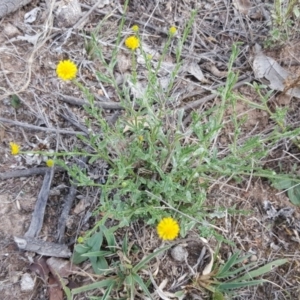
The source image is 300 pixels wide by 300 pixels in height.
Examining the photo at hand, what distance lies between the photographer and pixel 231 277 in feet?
5.89

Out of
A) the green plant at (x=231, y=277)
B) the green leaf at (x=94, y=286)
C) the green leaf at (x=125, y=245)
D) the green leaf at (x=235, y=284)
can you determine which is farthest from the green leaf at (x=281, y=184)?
the green leaf at (x=94, y=286)

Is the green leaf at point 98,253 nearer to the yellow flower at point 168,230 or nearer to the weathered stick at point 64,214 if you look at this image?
the weathered stick at point 64,214

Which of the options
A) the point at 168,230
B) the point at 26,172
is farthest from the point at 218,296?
the point at 26,172

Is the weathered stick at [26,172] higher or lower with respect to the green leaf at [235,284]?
higher

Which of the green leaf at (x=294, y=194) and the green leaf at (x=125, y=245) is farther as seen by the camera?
the green leaf at (x=294, y=194)

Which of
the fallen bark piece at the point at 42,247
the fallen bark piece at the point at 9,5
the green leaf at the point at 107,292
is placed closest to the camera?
the green leaf at the point at 107,292

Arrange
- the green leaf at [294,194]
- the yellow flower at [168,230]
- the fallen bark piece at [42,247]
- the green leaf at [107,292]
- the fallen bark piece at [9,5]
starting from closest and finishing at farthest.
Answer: the yellow flower at [168,230], the green leaf at [107,292], the fallen bark piece at [42,247], the green leaf at [294,194], the fallen bark piece at [9,5]

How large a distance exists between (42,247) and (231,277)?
73 cm

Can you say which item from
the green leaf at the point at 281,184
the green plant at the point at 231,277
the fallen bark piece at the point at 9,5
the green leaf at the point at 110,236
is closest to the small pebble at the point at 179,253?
the green plant at the point at 231,277

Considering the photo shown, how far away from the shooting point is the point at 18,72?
2.07 m

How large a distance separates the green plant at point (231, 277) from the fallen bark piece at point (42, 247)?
51cm

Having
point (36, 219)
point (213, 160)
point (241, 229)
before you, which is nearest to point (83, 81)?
point (36, 219)

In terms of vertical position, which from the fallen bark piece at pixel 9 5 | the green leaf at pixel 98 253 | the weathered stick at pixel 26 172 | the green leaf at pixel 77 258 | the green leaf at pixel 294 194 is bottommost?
the green leaf at pixel 77 258

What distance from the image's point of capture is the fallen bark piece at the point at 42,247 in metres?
1.78
